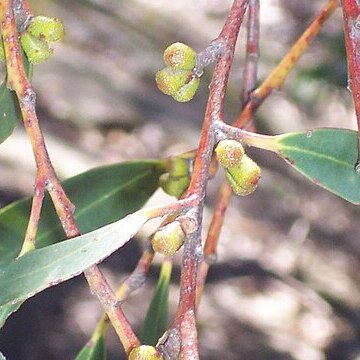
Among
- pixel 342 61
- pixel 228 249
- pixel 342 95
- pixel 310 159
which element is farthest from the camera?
pixel 228 249

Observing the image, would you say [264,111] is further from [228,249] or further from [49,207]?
[49,207]

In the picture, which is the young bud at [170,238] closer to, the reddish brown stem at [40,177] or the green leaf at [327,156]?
the reddish brown stem at [40,177]

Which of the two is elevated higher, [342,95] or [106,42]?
[106,42]

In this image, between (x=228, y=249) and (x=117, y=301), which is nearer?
(x=117, y=301)

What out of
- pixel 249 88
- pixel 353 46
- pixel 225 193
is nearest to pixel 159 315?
pixel 225 193

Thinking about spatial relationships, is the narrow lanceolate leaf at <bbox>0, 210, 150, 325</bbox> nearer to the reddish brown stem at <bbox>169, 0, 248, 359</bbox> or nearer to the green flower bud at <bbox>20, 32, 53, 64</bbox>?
the reddish brown stem at <bbox>169, 0, 248, 359</bbox>

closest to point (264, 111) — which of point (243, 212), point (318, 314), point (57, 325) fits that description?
point (243, 212)
